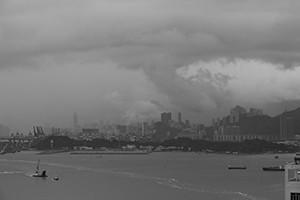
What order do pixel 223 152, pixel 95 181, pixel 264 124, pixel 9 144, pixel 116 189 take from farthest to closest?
1. pixel 264 124
2. pixel 9 144
3. pixel 223 152
4. pixel 95 181
5. pixel 116 189

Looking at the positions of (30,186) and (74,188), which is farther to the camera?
(30,186)

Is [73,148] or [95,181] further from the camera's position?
[73,148]

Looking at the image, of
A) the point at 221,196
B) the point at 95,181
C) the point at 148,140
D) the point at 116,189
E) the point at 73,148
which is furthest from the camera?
the point at 148,140

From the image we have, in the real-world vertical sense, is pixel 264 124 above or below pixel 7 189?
above

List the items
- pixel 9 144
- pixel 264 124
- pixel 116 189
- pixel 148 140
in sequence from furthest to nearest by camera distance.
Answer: pixel 264 124, pixel 148 140, pixel 9 144, pixel 116 189

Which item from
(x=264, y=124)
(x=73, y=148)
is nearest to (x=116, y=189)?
(x=73, y=148)

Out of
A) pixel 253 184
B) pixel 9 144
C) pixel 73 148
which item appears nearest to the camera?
pixel 253 184

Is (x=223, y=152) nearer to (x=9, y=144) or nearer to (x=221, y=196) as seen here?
(x=9, y=144)

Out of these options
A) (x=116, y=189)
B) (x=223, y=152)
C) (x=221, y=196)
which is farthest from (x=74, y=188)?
(x=223, y=152)

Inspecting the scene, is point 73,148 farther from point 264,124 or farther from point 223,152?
point 264,124
